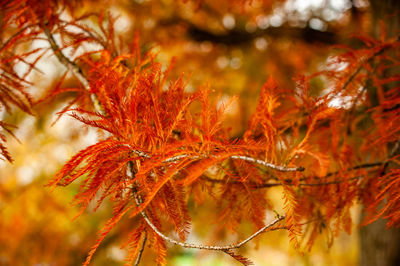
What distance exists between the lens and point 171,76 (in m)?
3.23

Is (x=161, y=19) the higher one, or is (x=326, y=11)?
(x=326, y=11)

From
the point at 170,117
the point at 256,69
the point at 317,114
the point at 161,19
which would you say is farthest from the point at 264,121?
the point at 256,69

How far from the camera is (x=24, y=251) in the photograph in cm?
301

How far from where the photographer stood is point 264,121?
0.79 meters

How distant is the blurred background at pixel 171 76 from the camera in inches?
113

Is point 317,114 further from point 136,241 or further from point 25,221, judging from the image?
point 25,221

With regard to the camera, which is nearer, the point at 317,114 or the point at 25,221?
the point at 317,114

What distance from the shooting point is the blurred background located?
113 inches

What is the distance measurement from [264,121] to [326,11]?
266 centimetres

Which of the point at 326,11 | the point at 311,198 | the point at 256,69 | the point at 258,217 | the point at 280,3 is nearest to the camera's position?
the point at 258,217

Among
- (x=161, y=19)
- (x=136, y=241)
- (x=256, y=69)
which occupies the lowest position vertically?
(x=136, y=241)

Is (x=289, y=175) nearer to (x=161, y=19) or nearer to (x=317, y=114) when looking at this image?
(x=317, y=114)

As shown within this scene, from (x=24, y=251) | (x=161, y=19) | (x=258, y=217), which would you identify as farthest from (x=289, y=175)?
(x=24, y=251)

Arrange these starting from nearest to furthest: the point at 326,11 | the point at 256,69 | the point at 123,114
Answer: the point at 123,114
the point at 326,11
the point at 256,69
